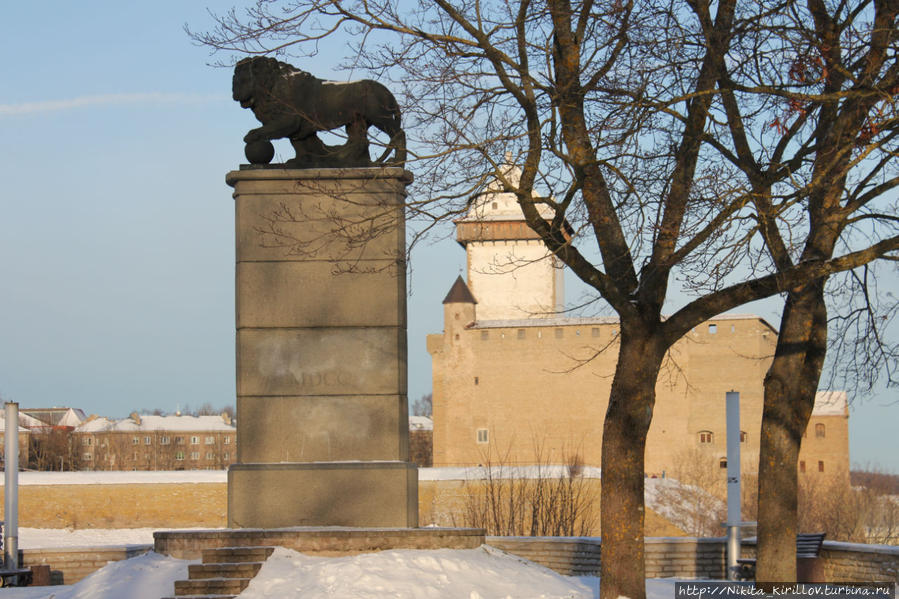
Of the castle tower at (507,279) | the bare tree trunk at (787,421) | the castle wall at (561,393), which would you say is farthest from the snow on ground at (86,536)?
the bare tree trunk at (787,421)

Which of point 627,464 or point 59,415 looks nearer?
point 627,464

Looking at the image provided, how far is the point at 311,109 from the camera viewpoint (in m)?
9.84

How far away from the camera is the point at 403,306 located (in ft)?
31.4

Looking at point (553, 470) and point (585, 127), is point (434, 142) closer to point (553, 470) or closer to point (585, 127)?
point (585, 127)

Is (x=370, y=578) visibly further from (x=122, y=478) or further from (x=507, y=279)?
(x=507, y=279)

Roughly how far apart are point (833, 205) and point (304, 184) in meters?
3.96

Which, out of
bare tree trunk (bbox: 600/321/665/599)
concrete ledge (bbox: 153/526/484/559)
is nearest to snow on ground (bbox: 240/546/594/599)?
concrete ledge (bbox: 153/526/484/559)

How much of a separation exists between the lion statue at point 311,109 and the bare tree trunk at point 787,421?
3.34 m

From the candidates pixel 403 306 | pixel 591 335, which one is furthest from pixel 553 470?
pixel 403 306

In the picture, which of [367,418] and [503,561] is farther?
[367,418]

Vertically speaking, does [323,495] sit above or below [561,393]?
below

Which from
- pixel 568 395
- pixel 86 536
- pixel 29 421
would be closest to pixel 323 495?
pixel 86 536

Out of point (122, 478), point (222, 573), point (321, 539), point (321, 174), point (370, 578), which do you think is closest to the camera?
point (370, 578)

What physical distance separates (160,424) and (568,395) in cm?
4596
